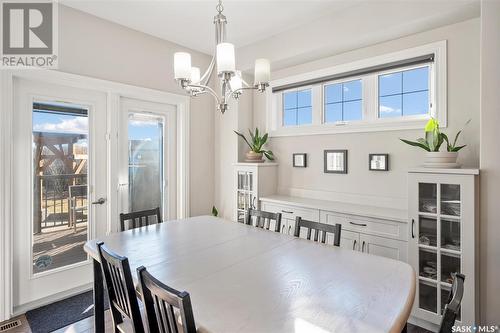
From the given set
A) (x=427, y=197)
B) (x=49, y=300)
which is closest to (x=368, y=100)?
(x=427, y=197)

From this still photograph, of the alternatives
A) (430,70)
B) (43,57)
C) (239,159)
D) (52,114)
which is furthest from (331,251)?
(43,57)

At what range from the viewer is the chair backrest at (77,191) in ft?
9.48

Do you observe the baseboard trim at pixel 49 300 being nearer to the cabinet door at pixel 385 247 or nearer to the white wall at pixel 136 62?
the white wall at pixel 136 62

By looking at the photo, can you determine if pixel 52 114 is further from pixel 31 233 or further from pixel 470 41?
pixel 470 41

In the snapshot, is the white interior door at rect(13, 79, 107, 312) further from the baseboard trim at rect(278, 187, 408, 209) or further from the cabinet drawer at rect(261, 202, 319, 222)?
the baseboard trim at rect(278, 187, 408, 209)

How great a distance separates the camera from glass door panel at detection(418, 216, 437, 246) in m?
2.22

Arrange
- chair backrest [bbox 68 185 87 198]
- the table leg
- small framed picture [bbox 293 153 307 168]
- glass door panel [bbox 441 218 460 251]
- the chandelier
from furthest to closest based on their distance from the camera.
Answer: small framed picture [bbox 293 153 307 168] < chair backrest [bbox 68 185 87 198] < glass door panel [bbox 441 218 460 251] < the table leg < the chandelier

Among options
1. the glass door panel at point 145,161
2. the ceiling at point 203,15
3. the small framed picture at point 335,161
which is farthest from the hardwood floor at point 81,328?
the ceiling at point 203,15

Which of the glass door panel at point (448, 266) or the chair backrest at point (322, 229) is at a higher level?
the chair backrest at point (322, 229)

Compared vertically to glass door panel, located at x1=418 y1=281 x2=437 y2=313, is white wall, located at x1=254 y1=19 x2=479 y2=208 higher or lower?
higher

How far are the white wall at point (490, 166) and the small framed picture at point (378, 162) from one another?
0.82m

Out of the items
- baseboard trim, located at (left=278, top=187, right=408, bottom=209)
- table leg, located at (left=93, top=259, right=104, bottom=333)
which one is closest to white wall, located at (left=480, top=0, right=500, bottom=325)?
baseboard trim, located at (left=278, top=187, right=408, bottom=209)

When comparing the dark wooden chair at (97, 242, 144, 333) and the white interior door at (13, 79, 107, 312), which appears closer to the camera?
the dark wooden chair at (97, 242, 144, 333)

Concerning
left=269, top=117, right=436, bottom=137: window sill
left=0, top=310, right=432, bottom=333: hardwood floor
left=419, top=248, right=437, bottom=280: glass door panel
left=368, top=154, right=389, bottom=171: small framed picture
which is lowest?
left=0, top=310, right=432, bottom=333: hardwood floor
